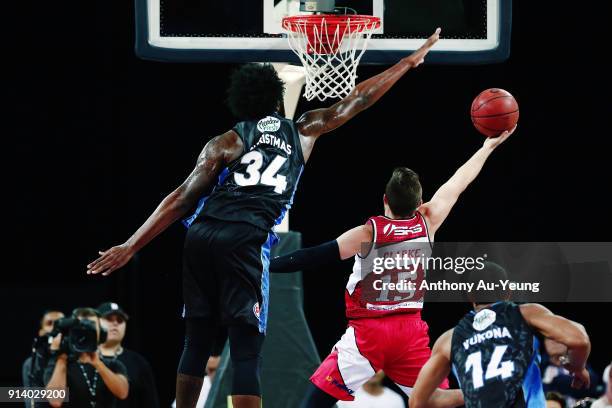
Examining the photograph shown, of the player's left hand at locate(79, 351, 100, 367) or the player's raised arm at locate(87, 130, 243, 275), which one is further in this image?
the player's left hand at locate(79, 351, 100, 367)

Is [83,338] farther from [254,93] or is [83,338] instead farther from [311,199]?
[311,199]

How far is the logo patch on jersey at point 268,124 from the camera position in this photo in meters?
5.39

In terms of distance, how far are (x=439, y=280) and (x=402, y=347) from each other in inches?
171

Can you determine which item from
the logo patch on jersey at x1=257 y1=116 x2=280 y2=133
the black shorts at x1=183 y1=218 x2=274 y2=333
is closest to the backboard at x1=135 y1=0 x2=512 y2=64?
the logo patch on jersey at x1=257 y1=116 x2=280 y2=133

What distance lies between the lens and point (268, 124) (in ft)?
17.8

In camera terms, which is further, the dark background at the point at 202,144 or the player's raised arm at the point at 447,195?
the dark background at the point at 202,144

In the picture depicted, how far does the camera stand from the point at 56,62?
10617mm

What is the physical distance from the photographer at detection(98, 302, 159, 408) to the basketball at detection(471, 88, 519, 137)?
3009mm

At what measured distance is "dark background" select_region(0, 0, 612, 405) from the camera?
34.8 ft

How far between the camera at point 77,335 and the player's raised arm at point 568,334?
336cm

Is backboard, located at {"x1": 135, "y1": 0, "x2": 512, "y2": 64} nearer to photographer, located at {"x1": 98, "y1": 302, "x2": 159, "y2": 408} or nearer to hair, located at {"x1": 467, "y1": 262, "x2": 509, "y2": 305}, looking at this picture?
photographer, located at {"x1": 98, "y1": 302, "x2": 159, "y2": 408}

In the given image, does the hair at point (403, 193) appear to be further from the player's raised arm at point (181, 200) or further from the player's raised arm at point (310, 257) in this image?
the player's raised arm at point (181, 200)

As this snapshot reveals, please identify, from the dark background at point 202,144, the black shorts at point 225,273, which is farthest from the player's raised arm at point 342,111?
the dark background at point 202,144

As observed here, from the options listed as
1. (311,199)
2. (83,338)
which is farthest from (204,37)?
(311,199)
